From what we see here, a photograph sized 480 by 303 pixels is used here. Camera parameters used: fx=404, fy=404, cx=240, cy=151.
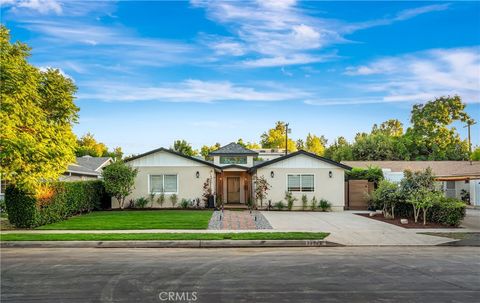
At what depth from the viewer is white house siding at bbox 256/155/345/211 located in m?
26.2

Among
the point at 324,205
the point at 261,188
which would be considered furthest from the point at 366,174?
the point at 261,188

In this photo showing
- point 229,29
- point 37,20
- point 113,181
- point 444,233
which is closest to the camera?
point 444,233

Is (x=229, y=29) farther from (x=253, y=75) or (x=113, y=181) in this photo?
(x=113, y=181)

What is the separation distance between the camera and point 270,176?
26234 millimetres

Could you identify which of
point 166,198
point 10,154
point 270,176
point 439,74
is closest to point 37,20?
point 10,154

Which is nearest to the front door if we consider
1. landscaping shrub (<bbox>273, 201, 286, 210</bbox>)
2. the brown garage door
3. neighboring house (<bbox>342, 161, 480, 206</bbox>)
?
landscaping shrub (<bbox>273, 201, 286, 210</bbox>)

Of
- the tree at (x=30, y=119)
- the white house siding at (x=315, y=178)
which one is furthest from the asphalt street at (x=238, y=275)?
the white house siding at (x=315, y=178)

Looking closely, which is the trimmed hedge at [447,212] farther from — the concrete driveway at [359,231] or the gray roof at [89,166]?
the gray roof at [89,166]

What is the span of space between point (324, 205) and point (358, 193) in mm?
3424

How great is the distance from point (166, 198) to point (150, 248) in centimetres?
1399

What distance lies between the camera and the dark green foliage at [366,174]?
27953mm

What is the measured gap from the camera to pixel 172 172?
86.7 feet

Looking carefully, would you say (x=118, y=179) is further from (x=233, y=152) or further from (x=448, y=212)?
(x=448, y=212)

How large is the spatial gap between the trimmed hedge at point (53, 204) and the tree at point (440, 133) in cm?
4654
